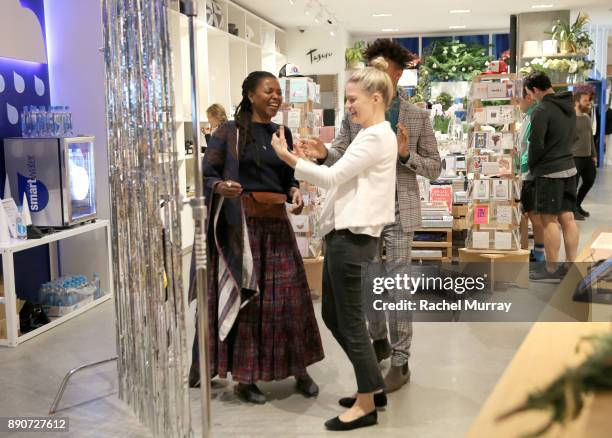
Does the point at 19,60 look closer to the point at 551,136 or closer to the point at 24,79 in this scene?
the point at 24,79

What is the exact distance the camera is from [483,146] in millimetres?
5160

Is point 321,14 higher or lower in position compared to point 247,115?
higher

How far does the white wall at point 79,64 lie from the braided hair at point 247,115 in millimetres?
2246

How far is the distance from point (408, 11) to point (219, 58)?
369 centimetres

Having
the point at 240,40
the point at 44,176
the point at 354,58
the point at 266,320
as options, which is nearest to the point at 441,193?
the point at 44,176

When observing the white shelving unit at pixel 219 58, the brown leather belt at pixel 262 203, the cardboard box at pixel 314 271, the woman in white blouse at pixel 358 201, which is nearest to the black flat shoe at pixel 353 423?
the woman in white blouse at pixel 358 201

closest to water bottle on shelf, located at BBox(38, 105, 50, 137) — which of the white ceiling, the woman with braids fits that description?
the woman with braids

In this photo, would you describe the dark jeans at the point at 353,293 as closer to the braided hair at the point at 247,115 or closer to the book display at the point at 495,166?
the braided hair at the point at 247,115

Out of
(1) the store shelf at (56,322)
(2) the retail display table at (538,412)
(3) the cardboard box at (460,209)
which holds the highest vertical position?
(2) the retail display table at (538,412)

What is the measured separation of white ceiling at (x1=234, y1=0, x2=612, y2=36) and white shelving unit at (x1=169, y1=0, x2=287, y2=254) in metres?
0.29

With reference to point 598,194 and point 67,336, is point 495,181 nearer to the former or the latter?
point 67,336

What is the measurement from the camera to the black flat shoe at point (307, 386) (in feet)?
10.5

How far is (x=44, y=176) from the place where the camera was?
456cm

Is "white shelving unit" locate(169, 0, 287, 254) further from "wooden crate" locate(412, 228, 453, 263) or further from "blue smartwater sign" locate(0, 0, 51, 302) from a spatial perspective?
"wooden crate" locate(412, 228, 453, 263)
